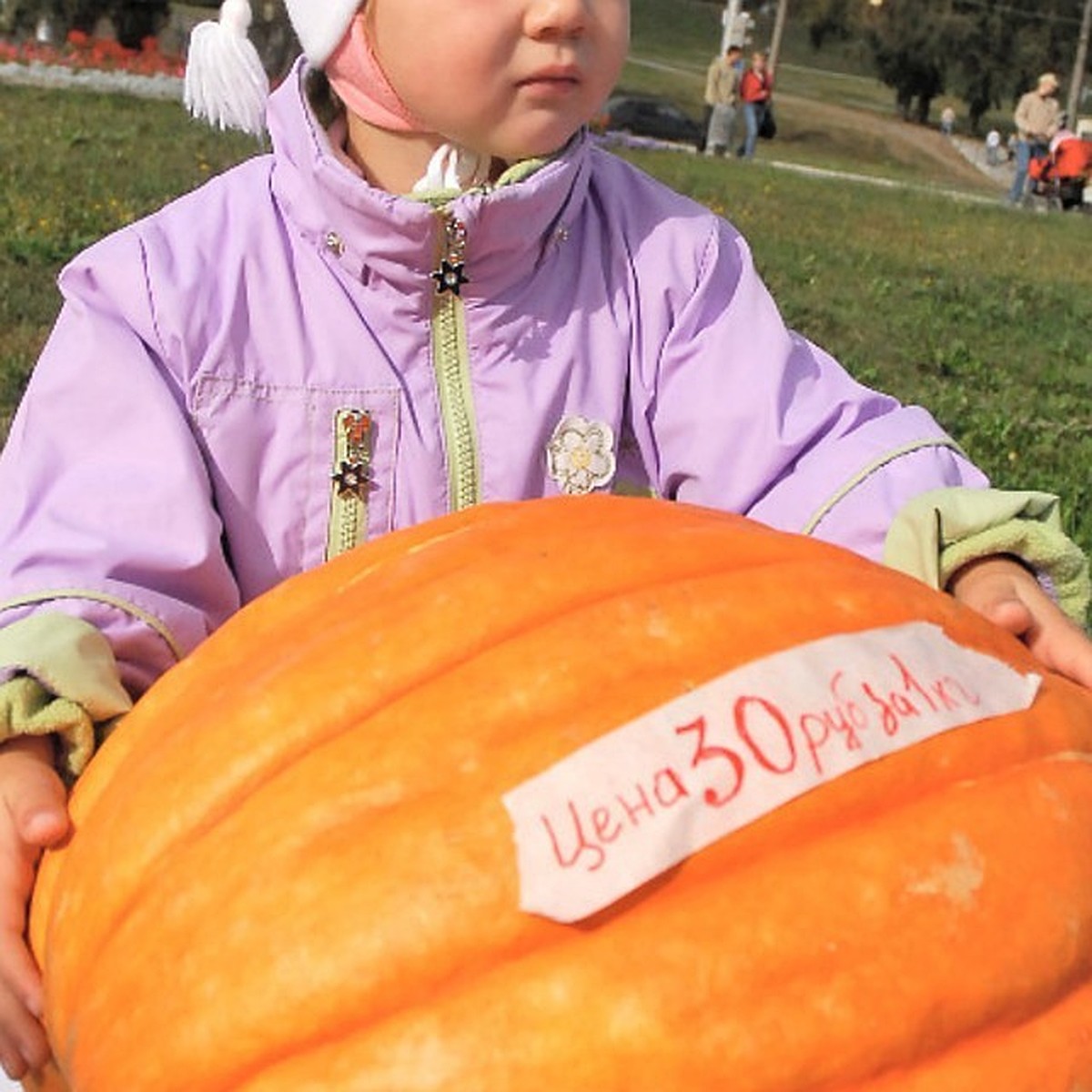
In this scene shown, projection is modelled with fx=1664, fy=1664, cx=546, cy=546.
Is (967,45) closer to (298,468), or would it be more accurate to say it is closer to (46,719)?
(298,468)

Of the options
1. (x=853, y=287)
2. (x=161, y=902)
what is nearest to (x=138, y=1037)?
(x=161, y=902)

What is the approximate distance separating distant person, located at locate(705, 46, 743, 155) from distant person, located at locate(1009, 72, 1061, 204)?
16.6ft

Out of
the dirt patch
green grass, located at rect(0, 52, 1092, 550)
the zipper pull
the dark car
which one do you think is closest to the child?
the zipper pull

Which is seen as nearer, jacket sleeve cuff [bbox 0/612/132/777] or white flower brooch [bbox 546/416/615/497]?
jacket sleeve cuff [bbox 0/612/132/777]

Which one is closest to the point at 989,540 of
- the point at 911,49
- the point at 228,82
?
the point at 228,82

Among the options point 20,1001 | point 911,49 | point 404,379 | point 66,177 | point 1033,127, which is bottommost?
point 66,177

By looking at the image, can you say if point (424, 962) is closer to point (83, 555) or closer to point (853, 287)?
point (83, 555)

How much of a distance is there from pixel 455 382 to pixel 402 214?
0.25m

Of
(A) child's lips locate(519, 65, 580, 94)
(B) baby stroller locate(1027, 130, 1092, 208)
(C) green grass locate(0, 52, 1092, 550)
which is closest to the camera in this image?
(A) child's lips locate(519, 65, 580, 94)

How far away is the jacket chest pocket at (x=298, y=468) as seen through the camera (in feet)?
7.11

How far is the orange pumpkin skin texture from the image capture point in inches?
47.5

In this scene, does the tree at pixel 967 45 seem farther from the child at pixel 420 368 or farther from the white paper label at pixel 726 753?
the white paper label at pixel 726 753

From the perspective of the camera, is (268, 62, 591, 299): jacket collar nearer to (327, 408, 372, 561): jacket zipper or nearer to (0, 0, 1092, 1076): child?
(0, 0, 1092, 1076): child

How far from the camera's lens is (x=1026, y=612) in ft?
5.97
